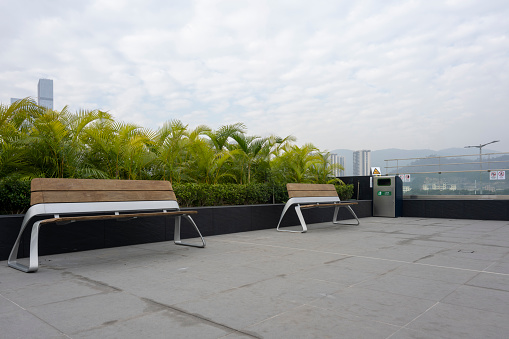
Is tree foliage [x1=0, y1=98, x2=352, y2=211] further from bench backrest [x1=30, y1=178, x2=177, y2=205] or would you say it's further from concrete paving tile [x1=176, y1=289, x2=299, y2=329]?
concrete paving tile [x1=176, y1=289, x2=299, y2=329]

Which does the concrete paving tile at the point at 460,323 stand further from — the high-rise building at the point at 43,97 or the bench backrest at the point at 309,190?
the high-rise building at the point at 43,97

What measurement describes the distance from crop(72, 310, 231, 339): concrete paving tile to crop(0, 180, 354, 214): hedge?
3940 millimetres

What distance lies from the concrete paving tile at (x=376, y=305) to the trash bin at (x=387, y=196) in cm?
1007

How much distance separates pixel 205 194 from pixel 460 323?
232 inches

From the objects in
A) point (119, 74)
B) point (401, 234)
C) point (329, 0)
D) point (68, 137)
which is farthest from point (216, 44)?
point (401, 234)

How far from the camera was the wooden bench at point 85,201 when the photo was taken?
4574 millimetres

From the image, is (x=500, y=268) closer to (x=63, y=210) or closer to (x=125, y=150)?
(x=63, y=210)

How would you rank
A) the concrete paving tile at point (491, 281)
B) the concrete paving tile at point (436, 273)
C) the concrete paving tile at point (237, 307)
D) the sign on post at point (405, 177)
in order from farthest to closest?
the sign on post at point (405, 177), the concrete paving tile at point (436, 273), the concrete paving tile at point (491, 281), the concrete paving tile at point (237, 307)

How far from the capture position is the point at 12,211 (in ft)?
18.6

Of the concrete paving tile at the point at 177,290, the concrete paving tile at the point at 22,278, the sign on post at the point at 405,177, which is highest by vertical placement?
the sign on post at the point at 405,177

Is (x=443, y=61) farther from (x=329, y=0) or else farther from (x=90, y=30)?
(x=90, y=30)

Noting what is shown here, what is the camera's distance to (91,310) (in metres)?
2.89

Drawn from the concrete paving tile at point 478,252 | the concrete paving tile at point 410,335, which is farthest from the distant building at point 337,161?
the concrete paving tile at point 410,335

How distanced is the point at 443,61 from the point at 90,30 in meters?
11.5
